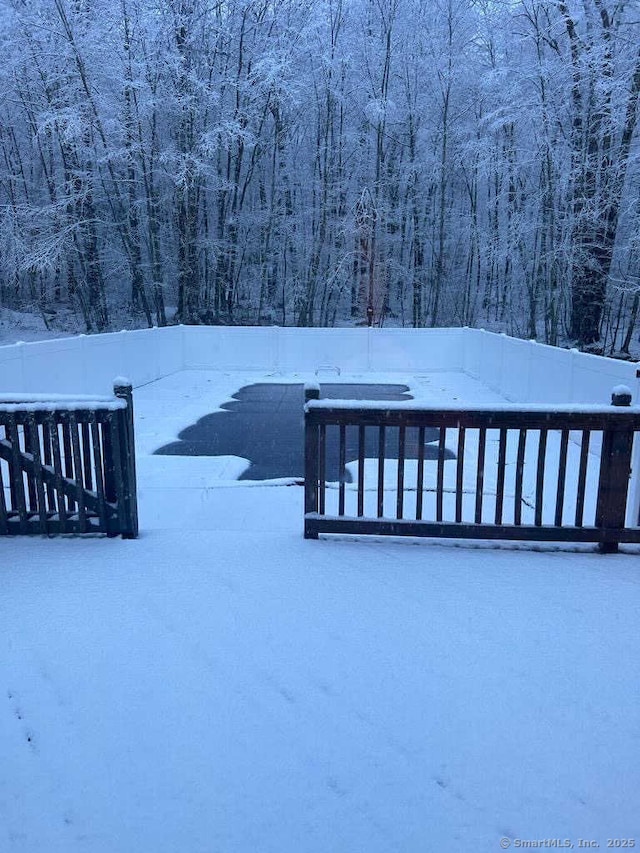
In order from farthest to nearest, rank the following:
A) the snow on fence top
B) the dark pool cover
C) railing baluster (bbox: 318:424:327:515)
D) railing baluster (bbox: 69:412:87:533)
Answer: the snow on fence top
the dark pool cover
railing baluster (bbox: 318:424:327:515)
railing baluster (bbox: 69:412:87:533)

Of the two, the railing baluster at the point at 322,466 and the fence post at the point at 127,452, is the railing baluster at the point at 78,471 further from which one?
the railing baluster at the point at 322,466

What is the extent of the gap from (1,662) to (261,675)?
110 centimetres

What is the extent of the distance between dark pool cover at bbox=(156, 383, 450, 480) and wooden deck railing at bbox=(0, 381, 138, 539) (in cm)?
256

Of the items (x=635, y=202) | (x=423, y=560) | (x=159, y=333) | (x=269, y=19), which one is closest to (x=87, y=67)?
(x=269, y=19)

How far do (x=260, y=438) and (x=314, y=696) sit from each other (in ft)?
21.1

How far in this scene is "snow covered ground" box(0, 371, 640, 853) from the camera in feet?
6.47

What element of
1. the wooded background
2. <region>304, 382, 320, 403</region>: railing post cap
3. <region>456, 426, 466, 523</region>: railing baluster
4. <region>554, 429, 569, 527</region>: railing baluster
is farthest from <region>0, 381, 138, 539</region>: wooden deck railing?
the wooded background

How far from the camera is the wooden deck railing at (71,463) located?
394 centimetres

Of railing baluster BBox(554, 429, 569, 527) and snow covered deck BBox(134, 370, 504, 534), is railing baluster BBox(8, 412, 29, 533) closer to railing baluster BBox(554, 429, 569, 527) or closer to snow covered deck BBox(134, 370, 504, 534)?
snow covered deck BBox(134, 370, 504, 534)

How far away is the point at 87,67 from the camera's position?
18.8m

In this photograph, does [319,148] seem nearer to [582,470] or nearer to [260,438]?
[260,438]

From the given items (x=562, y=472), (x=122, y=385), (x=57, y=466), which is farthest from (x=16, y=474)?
(x=562, y=472)

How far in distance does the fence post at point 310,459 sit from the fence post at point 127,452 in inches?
42.7

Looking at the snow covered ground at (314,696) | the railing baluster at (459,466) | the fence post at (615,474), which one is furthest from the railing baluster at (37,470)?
the fence post at (615,474)
